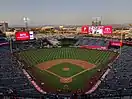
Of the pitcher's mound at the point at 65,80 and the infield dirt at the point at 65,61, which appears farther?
the infield dirt at the point at 65,61

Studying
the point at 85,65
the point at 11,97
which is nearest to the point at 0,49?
the point at 85,65

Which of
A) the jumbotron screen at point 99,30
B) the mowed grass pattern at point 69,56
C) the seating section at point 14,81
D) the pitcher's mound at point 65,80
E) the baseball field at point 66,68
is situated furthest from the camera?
the jumbotron screen at point 99,30

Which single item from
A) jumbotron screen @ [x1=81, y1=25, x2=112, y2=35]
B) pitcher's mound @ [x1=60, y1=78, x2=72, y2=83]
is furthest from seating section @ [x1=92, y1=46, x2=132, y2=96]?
jumbotron screen @ [x1=81, y1=25, x2=112, y2=35]

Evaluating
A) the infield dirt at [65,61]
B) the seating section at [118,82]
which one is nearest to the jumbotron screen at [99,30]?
the infield dirt at [65,61]

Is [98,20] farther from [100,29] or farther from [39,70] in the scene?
[39,70]

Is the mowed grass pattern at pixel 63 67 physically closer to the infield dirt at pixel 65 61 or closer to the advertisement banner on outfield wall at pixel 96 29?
the infield dirt at pixel 65 61

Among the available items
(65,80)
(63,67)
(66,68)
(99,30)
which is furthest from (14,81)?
(99,30)

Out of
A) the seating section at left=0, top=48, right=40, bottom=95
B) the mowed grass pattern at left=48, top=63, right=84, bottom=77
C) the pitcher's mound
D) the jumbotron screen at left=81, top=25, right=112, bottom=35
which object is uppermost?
the jumbotron screen at left=81, top=25, right=112, bottom=35

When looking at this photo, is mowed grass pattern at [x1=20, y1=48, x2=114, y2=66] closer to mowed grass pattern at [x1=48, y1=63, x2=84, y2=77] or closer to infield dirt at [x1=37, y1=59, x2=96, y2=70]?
infield dirt at [x1=37, y1=59, x2=96, y2=70]
